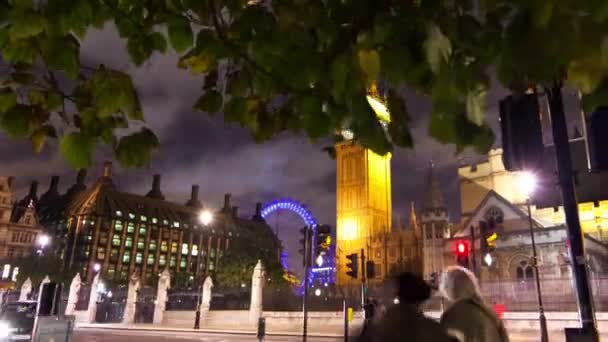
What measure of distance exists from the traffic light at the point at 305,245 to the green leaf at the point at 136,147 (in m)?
12.5

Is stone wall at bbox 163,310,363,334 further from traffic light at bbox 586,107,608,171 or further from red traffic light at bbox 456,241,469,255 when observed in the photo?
traffic light at bbox 586,107,608,171

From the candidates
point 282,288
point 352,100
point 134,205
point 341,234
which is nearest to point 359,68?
point 352,100

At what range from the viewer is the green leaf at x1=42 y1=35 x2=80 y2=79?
2.91 meters

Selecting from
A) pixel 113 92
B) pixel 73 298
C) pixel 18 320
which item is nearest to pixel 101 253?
pixel 73 298

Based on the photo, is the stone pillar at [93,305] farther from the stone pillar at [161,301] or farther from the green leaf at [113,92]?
the green leaf at [113,92]

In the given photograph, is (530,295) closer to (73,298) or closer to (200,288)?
(200,288)

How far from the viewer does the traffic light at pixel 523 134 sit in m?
4.73

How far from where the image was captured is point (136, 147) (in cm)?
320

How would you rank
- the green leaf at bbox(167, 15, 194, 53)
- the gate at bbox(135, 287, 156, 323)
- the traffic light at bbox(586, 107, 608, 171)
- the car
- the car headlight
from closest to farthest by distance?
the green leaf at bbox(167, 15, 194, 53), the traffic light at bbox(586, 107, 608, 171), the car headlight, the car, the gate at bbox(135, 287, 156, 323)

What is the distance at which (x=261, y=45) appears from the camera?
3150 mm

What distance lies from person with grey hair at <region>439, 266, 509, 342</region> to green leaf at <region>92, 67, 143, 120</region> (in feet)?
9.68

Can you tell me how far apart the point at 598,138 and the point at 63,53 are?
440 cm

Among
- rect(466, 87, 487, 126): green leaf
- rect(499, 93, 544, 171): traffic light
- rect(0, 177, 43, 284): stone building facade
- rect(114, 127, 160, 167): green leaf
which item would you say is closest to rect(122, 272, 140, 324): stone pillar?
rect(0, 177, 43, 284): stone building facade

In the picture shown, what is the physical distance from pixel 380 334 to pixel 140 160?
6.63 ft
